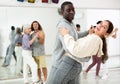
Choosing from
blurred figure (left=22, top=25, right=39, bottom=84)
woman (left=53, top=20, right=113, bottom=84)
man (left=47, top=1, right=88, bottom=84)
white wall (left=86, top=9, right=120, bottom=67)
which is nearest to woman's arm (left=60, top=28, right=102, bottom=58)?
woman (left=53, top=20, right=113, bottom=84)

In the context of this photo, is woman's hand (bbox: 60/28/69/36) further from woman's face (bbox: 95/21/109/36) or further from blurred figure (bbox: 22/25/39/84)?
blurred figure (bbox: 22/25/39/84)

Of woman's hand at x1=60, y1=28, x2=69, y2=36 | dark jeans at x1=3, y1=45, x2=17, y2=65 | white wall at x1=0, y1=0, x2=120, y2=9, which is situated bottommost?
dark jeans at x1=3, y1=45, x2=17, y2=65

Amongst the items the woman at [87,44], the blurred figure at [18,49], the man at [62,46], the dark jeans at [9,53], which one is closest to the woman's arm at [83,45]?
the woman at [87,44]

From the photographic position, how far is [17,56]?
5734mm

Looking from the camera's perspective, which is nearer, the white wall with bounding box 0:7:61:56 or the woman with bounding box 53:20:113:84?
the woman with bounding box 53:20:113:84

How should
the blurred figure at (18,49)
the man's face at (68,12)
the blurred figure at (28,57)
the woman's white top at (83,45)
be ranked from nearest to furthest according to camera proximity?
the woman's white top at (83,45), the man's face at (68,12), the blurred figure at (28,57), the blurred figure at (18,49)

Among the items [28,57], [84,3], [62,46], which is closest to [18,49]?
[28,57]

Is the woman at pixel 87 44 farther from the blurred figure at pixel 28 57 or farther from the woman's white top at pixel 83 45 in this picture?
the blurred figure at pixel 28 57

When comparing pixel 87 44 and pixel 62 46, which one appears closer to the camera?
pixel 87 44

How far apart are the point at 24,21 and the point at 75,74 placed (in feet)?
11.8

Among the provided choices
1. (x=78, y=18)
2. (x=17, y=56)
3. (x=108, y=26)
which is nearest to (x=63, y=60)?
(x=108, y=26)

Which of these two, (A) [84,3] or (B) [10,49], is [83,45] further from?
(A) [84,3]

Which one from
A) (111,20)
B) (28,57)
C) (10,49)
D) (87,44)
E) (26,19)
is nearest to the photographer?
(87,44)

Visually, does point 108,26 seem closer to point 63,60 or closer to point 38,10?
point 63,60
